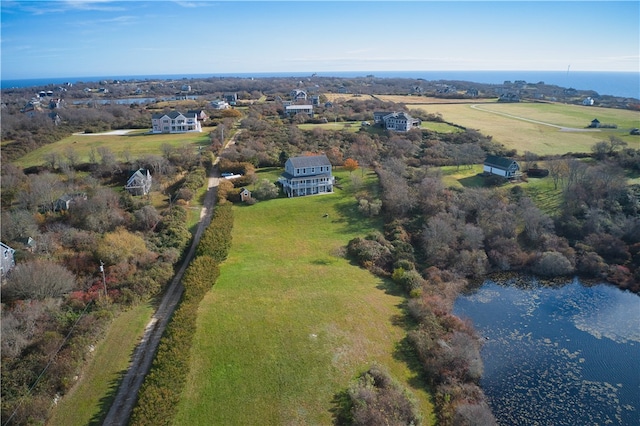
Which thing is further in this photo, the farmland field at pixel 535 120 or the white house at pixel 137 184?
the farmland field at pixel 535 120

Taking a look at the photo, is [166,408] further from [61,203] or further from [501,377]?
[61,203]

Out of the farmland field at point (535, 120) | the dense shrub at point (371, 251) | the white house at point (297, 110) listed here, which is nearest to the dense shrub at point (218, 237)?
the dense shrub at point (371, 251)

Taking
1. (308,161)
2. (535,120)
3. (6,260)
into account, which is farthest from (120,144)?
(535,120)

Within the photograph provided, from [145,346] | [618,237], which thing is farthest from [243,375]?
[618,237]

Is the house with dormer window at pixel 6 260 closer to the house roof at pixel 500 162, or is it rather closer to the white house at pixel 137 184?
the white house at pixel 137 184

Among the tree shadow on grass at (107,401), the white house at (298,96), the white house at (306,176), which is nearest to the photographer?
the tree shadow on grass at (107,401)

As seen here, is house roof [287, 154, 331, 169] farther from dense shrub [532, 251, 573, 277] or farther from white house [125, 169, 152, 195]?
dense shrub [532, 251, 573, 277]
